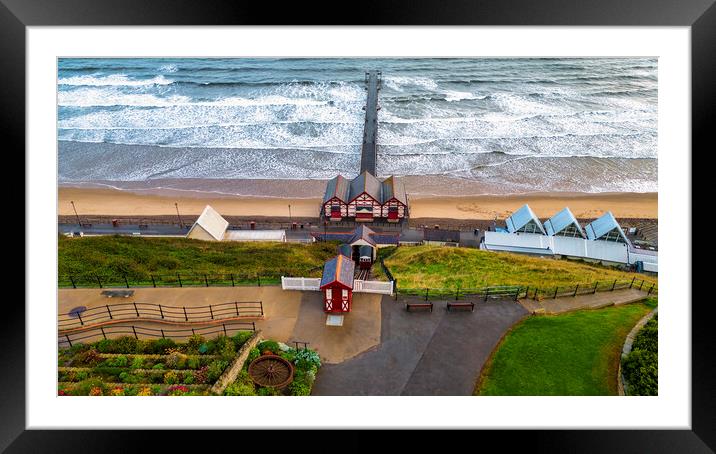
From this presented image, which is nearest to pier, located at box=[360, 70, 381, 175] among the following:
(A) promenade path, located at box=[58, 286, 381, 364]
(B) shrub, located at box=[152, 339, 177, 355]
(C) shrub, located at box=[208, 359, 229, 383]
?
(A) promenade path, located at box=[58, 286, 381, 364]

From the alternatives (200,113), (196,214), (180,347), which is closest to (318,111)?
(200,113)

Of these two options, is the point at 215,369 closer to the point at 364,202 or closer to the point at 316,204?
the point at 364,202

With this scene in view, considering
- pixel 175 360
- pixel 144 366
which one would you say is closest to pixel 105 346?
pixel 144 366

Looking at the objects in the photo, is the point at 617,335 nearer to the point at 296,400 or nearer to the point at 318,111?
the point at 296,400

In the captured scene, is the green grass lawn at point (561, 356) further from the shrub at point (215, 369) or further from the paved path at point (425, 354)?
the shrub at point (215, 369)

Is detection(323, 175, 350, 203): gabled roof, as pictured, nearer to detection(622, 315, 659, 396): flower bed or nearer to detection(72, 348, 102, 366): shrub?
detection(72, 348, 102, 366): shrub
